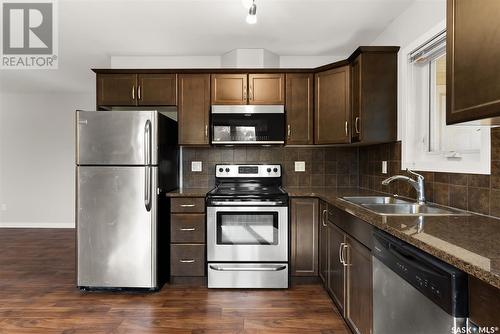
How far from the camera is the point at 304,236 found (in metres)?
2.84

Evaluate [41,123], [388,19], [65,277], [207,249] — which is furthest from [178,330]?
[41,123]

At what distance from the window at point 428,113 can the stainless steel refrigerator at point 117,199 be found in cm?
209

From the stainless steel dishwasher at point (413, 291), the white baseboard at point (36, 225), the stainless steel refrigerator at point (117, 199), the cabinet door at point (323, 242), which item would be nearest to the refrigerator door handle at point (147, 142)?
the stainless steel refrigerator at point (117, 199)

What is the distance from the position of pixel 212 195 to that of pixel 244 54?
1576 mm

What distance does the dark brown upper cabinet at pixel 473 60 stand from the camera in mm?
1032

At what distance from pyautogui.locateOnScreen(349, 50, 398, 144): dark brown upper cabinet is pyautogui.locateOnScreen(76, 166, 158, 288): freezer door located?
184cm

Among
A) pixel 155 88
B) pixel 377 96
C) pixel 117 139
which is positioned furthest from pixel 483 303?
pixel 155 88

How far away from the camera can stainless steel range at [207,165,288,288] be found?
2.77 m

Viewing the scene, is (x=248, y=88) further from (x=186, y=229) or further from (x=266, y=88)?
(x=186, y=229)

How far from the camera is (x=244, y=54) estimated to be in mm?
3301

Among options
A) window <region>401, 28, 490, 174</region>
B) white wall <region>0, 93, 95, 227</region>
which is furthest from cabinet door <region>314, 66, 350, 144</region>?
white wall <region>0, 93, 95, 227</region>

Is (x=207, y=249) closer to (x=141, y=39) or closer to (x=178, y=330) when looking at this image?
(x=178, y=330)

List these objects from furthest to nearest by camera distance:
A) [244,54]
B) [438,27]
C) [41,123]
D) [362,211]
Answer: [41,123] < [244,54] < [438,27] < [362,211]

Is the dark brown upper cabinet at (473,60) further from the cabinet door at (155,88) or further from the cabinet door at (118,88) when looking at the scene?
the cabinet door at (118,88)
